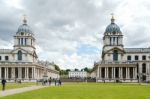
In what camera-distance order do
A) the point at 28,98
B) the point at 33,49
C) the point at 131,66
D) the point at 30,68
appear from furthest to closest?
the point at 33,49 → the point at 30,68 → the point at 131,66 → the point at 28,98

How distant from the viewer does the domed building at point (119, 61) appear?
518ft

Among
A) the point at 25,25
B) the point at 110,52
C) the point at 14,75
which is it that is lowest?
the point at 14,75

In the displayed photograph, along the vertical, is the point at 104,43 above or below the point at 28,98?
above

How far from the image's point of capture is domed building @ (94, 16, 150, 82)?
157875 mm

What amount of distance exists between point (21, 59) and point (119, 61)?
4461 centimetres

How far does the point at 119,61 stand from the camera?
161250mm

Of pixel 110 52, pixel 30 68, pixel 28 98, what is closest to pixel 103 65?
pixel 110 52

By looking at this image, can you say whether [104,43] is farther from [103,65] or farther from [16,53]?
[16,53]

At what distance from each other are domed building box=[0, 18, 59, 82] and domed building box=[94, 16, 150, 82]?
2696 centimetres

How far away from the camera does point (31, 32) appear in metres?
177

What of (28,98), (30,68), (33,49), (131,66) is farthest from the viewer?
(33,49)

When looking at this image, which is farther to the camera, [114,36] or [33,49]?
[33,49]

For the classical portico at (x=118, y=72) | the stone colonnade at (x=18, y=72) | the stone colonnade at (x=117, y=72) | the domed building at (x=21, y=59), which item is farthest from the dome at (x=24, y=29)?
the stone colonnade at (x=117, y=72)

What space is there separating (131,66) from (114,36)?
58.8 feet
